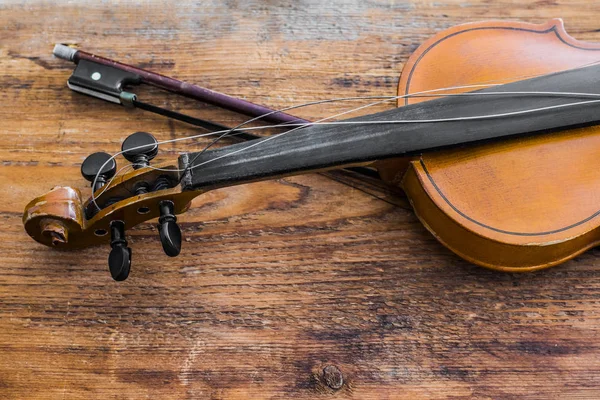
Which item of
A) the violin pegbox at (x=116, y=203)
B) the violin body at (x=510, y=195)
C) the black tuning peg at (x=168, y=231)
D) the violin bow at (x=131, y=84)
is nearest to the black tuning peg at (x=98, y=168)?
the violin pegbox at (x=116, y=203)

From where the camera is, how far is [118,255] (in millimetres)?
1060

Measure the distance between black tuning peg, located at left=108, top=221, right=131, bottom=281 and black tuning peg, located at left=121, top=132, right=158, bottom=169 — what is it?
0.12 metres

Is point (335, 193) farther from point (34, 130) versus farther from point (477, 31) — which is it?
point (34, 130)

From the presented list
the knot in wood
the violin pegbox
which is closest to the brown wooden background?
the knot in wood

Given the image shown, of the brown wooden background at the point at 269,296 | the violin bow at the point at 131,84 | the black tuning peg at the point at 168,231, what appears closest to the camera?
the black tuning peg at the point at 168,231

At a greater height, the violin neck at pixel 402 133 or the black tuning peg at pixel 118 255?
the violin neck at pixel 402 133

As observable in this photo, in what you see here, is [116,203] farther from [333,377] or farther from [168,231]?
[333,377]

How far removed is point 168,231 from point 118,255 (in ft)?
0.35

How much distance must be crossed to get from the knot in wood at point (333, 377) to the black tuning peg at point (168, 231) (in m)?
0.36

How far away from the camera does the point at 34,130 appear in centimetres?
138

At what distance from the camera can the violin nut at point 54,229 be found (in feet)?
3.60

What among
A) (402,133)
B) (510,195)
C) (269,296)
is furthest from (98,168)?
(510,195)

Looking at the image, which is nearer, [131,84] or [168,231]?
[168,231]

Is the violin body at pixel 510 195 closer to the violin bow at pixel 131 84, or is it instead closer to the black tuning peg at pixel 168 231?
the violin bow at pixel 131 84
